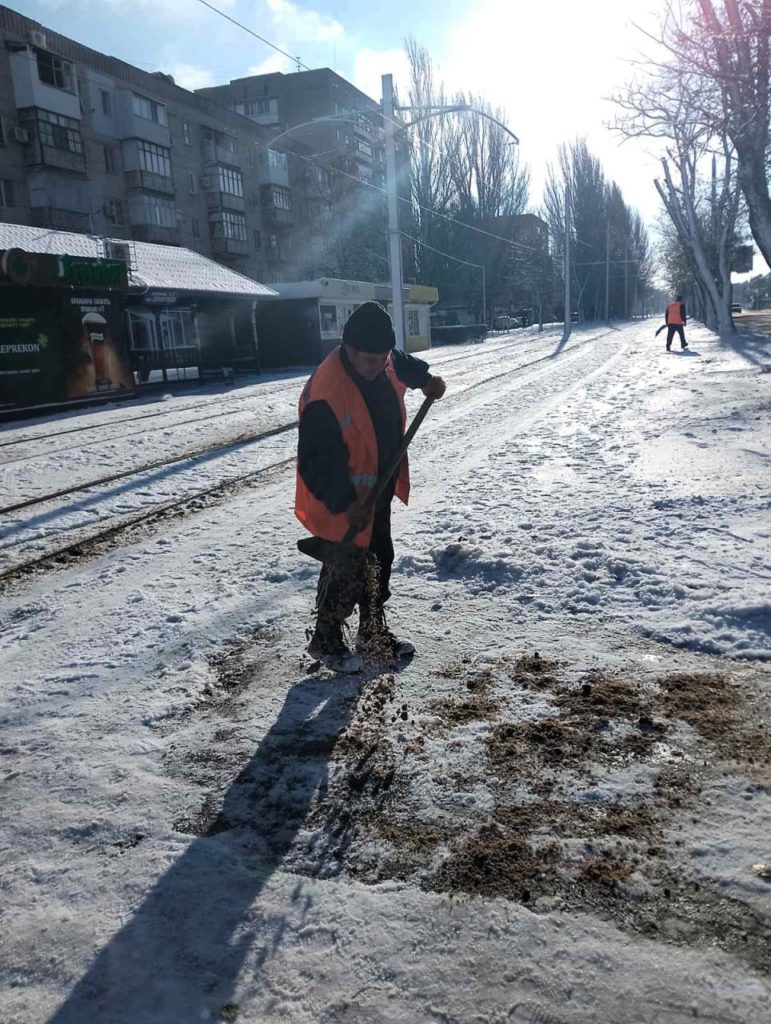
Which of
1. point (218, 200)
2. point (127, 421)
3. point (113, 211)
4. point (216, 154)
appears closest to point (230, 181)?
point (216, 154)

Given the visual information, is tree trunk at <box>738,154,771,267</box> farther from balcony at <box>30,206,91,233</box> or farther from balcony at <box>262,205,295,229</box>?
balcony at <box>262,205,295,229</box>

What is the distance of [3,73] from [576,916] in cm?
3684

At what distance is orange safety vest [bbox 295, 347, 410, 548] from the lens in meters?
3.21

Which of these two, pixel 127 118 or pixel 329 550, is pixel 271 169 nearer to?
pixel 127 118

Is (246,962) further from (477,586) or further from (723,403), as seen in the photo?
(723,403)

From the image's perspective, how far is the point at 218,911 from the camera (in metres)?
2.10

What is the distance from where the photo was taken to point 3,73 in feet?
98.7

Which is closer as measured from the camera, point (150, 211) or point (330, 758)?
point (330, 758)

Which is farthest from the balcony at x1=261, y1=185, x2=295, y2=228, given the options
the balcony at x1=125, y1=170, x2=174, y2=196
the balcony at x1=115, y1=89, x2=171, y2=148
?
the balcony at x1=115, y1=89, x2=171, y2=148

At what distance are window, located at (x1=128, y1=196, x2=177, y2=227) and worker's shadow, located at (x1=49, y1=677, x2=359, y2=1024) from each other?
3789 centimetres

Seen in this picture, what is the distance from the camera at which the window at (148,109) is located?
35312mm

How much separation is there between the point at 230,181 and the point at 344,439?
4368cm

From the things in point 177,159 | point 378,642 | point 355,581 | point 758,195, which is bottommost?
point 378,642

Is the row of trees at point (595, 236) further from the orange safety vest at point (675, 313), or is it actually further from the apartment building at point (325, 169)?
the orange safety vest at point (675, 313)
